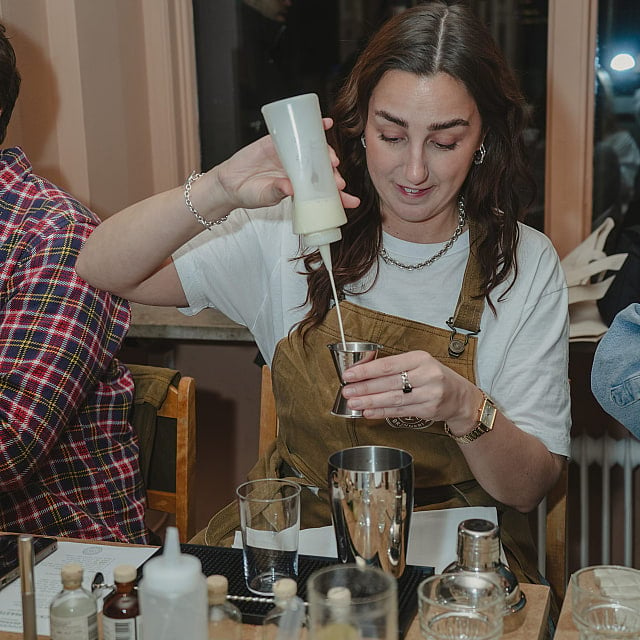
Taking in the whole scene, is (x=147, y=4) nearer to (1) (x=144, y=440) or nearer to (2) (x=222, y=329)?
(2) (x=222, y=329)

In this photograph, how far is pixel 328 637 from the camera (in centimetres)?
80

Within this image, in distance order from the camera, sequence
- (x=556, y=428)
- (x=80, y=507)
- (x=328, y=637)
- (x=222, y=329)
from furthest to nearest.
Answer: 1. (x=222, y=329)
2. (x=80, y=507)
3. (x=556, y=428)
4. (x=328, y=637)

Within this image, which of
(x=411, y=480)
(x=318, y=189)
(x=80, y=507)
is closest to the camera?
(x=411, y=480)

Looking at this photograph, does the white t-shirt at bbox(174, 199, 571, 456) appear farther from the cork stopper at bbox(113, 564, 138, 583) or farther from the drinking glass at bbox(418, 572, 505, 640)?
the cork stopper at bbox(113, 564, 138, 583)

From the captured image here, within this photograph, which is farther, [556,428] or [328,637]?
[556,428]

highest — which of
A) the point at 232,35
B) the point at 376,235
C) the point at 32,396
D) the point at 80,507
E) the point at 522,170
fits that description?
the point at 232,35

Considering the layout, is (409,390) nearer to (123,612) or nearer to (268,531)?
(268,531)

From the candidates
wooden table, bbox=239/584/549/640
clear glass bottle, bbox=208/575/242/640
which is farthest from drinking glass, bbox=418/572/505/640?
clear glass bottle, bbox=208/575/242/640

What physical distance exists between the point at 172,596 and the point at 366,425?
2.55ft

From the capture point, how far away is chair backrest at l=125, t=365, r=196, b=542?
5.30ft

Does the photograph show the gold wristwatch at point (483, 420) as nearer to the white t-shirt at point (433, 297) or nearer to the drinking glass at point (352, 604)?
the white t-shirt at point (433, 297)

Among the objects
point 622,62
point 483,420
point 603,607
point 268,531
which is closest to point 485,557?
point 603,607

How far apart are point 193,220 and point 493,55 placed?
582 millimetres

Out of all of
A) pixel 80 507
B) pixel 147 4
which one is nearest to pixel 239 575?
pixel 80 507
